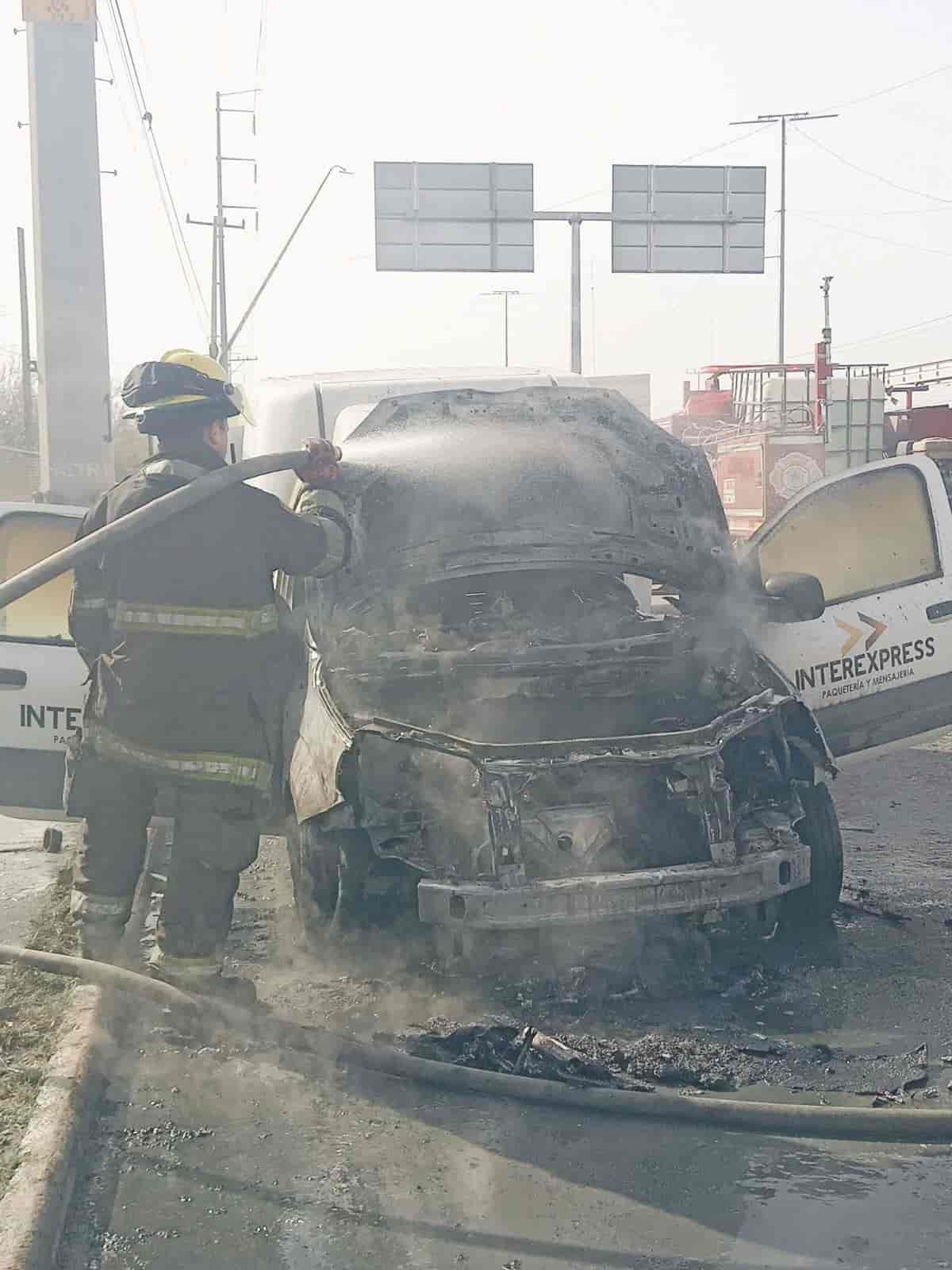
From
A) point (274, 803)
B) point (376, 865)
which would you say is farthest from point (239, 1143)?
point (274, 803)

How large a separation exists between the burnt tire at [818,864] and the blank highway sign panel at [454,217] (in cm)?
1677

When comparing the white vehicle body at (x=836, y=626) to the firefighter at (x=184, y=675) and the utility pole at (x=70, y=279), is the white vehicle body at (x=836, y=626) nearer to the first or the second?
the firefighter at (x=184, y=675)

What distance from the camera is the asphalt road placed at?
2900mm

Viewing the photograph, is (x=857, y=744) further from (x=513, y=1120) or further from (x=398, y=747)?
(x=513, y=1120)

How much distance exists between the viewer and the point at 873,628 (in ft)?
19.5

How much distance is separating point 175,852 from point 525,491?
2140 mm

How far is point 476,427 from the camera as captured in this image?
5855 mm

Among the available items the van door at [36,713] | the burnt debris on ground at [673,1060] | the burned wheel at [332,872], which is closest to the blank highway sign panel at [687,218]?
the van door at [36,713]

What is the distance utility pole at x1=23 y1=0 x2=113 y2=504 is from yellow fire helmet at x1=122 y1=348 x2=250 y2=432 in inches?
279

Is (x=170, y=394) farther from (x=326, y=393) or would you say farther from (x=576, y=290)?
(x=576, y=290)

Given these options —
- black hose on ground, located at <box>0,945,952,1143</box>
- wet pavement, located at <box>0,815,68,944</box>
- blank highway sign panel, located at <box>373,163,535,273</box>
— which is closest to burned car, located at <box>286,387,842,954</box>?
black hose on ground, located at <box>0,945,952,1143</box>

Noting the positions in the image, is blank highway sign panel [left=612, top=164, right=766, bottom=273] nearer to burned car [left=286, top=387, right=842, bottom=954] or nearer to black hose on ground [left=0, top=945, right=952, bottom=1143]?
burned car [left=286, top=387, right=842, bottom=954]

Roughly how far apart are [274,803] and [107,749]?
0.86 m

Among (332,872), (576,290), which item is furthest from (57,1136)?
(576,290)
